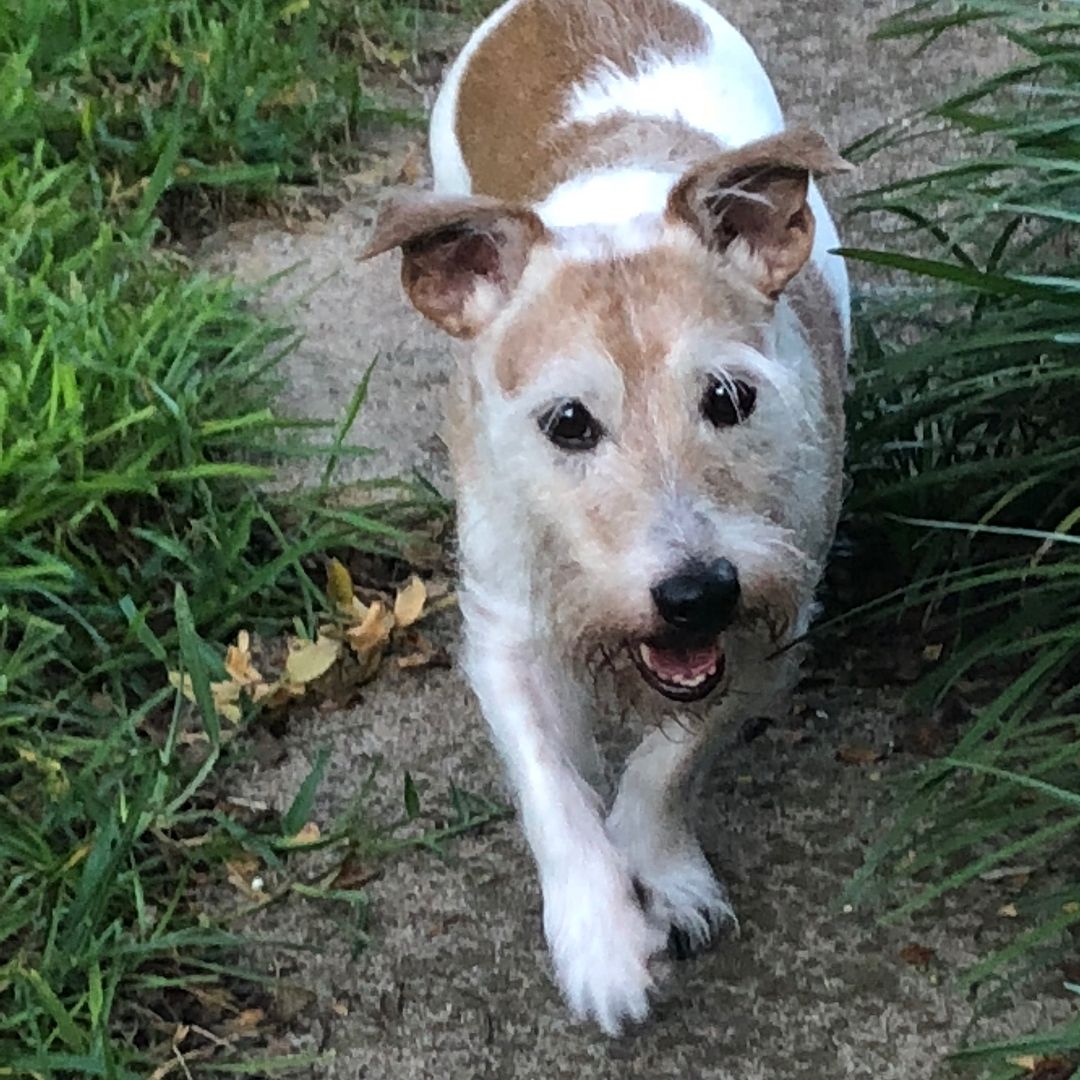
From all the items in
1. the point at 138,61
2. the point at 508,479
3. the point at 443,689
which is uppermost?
the point at 508,479

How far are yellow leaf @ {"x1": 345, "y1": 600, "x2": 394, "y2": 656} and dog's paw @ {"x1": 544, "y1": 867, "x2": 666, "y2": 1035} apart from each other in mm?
888

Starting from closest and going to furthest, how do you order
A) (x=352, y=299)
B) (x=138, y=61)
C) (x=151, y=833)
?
(x=151, y=833)
(x=352, y=299)
(x=138, y=61)

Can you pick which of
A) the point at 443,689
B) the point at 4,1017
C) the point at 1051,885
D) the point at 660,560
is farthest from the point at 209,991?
the point at 1051,885

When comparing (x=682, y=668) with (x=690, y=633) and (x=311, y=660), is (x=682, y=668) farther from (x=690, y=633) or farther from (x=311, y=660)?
(x=311, y=660)

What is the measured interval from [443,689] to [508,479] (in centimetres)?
82

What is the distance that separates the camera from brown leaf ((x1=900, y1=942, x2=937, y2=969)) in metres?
2.77

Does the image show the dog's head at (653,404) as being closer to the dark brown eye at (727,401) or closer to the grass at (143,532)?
the dark brown eye at (727,401)

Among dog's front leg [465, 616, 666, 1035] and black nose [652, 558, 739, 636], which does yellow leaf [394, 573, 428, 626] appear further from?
black nose [652, 558, 739, 636]

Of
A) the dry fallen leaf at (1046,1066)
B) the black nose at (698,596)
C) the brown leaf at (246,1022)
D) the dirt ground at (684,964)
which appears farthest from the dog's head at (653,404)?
the brown leaf at (246,1022)

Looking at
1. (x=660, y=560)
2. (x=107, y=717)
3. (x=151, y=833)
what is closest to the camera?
(x=660, y=560)

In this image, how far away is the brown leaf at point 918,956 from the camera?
9.08 ft

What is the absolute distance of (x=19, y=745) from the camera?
3.22 meters

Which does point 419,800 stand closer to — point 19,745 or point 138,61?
point 19,745

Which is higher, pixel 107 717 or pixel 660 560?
pixel 660 560
